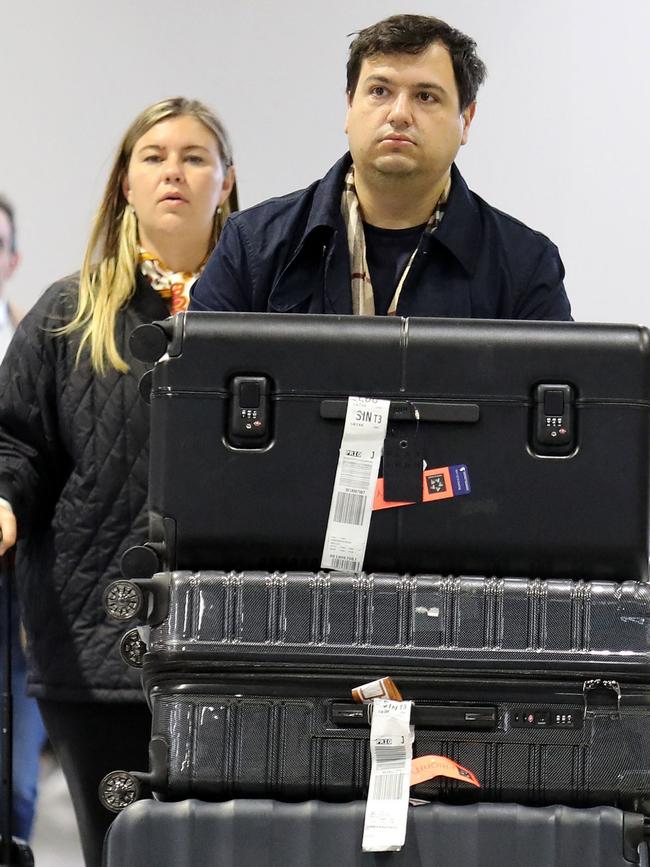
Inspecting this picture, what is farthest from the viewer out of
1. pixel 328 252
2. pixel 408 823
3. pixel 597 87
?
pixel 597 87

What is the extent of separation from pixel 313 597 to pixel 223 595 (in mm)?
92

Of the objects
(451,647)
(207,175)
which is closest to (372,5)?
(207,175)

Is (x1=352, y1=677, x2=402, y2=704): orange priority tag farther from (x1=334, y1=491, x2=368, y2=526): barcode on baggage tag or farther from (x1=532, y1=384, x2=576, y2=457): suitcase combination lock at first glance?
(x1=532, y1=384, x2=576, y2=457): suitcase combination lock

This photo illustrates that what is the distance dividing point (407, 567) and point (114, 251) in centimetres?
109

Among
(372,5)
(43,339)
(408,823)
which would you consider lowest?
(408,823)

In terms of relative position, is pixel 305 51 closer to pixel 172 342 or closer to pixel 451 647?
pixel 172 342

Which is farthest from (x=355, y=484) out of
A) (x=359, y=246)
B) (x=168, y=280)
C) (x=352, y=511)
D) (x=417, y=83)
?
(x=168, y=280)

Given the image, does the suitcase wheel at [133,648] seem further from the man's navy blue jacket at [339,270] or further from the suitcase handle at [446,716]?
the man's navy blue jacket at [339,270]

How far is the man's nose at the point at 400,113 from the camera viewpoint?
5.76ft

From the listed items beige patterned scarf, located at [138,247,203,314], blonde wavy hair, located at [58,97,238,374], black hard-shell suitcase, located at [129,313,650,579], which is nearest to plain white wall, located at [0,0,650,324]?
blonde wavy hair, located at [58,97,238,374]

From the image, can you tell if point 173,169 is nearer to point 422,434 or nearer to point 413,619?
point 422,434

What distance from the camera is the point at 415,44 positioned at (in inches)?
70.6

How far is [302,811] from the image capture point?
1365mm

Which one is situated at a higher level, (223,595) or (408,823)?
(223,595)
